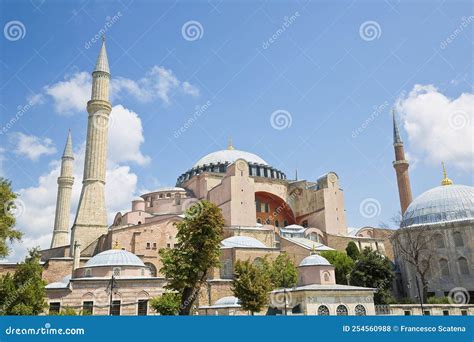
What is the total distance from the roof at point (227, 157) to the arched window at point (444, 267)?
1955 centimetres

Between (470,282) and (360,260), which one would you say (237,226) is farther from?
(470,282)

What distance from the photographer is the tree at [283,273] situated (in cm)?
2361

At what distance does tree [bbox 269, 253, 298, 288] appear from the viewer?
77.5ft

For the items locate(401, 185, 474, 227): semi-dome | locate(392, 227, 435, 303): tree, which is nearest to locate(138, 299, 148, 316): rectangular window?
locate(392, 227, 435, 303): tree

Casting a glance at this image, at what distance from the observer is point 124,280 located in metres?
20.3

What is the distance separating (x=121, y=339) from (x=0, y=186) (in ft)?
37.3

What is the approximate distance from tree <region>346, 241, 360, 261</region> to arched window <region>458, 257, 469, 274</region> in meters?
6.39

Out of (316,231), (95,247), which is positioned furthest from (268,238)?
(95,247)

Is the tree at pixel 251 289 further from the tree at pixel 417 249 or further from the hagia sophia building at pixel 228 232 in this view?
the tree at pixel 417 249

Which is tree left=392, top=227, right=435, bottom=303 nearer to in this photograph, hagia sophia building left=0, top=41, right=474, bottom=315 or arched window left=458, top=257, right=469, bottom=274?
hagia sophia building left=0, top=41, right=474, bottom=315

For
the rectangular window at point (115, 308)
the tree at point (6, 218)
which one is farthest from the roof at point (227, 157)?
the tree at point (6, 218)

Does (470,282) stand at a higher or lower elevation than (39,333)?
higher

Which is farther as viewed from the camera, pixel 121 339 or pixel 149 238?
pixel 149 238

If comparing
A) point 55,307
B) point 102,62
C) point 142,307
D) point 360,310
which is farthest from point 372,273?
point 102,62
